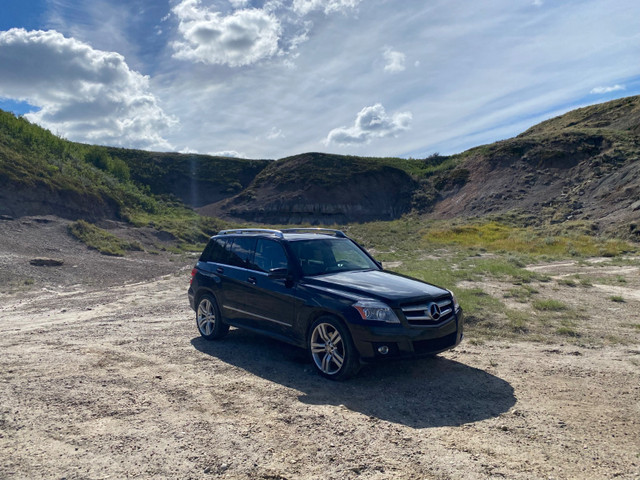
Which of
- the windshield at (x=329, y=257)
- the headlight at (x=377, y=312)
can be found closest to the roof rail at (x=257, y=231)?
the windshield at (x=329, y=257)

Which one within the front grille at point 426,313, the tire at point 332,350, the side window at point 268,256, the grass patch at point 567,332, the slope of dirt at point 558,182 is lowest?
the grass patch at point 567,332

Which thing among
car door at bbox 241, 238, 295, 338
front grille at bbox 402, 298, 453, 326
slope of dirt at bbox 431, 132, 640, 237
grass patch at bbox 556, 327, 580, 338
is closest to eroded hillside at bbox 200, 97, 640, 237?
slope of dirt at bbox 431, 132, 640, 237

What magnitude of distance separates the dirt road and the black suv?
405 mm

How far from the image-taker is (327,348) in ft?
20.1

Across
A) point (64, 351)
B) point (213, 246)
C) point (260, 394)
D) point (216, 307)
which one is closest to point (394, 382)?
point (260, 394)

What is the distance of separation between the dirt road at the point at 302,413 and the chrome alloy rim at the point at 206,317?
0.35 meters

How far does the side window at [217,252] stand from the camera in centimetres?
827

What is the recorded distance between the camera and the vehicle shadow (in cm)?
498

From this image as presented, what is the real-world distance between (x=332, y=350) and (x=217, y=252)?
10.5 feet

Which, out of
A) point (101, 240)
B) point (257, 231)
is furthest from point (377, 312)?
point (101, 240)

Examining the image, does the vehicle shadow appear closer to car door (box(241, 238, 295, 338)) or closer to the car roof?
car door (box(241, 238, 295, 338))

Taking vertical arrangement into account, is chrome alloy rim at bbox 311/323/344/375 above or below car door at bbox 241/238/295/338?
→ below

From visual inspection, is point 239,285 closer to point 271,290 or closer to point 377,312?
point 271,290

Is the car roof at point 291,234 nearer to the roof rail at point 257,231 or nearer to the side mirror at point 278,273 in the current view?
the roof rail at point 257,231
